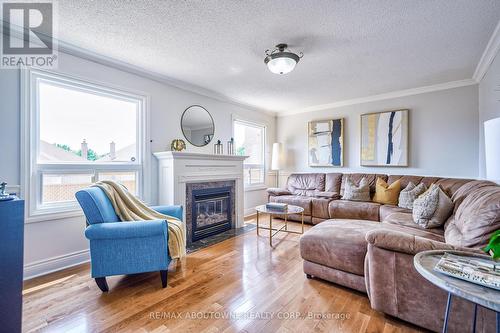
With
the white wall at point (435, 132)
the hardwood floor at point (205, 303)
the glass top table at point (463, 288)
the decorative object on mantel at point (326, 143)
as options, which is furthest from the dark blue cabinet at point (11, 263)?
the white wall at point (435, 132)

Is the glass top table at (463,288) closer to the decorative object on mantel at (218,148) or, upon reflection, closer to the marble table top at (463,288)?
the marble table top at (463,288)

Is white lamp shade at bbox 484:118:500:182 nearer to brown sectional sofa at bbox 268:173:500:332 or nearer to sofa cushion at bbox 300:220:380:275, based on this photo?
brown sectional sofa at bbox 268:173:500:332

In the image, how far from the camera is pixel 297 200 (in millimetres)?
4266

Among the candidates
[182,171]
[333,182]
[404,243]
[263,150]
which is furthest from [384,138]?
[182,171]

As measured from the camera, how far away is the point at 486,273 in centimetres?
101

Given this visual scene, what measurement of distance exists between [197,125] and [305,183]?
2.56 metres

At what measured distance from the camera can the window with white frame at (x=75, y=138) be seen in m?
2.32

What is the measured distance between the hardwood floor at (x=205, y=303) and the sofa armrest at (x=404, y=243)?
566mm

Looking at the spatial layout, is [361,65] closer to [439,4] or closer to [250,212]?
[439,4]

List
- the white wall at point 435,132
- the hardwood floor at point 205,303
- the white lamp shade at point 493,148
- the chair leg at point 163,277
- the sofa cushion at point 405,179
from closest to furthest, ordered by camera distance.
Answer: the white lamp shade at point 493,148, the hardwood floor at point 205,303, the chair leg at point 163,277, the white wall at point 435,132, the sofa cushion at point 405,179

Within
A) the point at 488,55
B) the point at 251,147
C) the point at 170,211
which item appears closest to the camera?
the point at 488,55

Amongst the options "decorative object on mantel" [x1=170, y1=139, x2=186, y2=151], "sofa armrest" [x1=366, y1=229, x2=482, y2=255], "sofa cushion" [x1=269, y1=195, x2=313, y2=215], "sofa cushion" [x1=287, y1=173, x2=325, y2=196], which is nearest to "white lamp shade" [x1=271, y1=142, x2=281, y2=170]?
"sofa cushion" [x1=287, y1=173, x2=325, y2=196]

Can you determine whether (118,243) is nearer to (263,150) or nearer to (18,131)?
(18,131)

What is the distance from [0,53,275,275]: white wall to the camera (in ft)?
6.98
